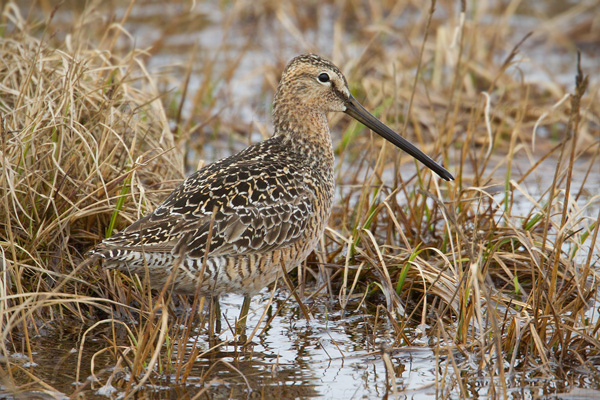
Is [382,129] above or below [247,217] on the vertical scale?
above

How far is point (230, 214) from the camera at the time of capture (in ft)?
12.6

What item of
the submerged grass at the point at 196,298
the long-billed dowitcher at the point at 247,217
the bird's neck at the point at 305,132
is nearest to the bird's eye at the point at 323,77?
the long-billed dowitcher at the point at 247,217

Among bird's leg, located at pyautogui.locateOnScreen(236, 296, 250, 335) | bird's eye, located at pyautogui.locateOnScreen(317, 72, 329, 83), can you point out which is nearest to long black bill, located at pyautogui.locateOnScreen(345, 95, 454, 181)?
bird's eye, located at pyautogui.locateOnScreen(317, 72, 329, 83)

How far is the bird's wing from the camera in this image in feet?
12.2

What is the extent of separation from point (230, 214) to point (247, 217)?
8cm

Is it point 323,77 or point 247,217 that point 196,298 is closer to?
point 247,217

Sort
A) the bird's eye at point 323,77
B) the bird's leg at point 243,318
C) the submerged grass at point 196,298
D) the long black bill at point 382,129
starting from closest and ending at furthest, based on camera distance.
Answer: the submerged grass at point 196,298, the bird's leg at point 243,318, the long black bill at point 382,129, the bird's eye at point 323,77

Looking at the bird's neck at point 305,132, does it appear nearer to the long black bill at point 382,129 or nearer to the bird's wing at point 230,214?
the long black bill at point 382,129

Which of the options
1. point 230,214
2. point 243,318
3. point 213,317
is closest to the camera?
point 230,214

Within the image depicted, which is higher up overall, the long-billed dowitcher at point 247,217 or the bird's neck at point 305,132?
the bird's neck at point 305,132

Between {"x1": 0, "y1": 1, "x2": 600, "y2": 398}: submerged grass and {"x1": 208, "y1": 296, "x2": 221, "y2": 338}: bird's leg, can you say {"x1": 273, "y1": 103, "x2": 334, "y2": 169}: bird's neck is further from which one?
{"x1": 208, "y1": 296, "x2": 221, "y2": 338}: bird's leg

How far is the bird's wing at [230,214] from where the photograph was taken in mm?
3711

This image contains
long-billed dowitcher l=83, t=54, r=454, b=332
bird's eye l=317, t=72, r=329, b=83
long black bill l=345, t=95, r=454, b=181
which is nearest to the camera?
long-billed dowitcher l=83, t=54, r=454, b=332

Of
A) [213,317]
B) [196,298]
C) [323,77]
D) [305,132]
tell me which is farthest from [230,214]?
[323,77]
